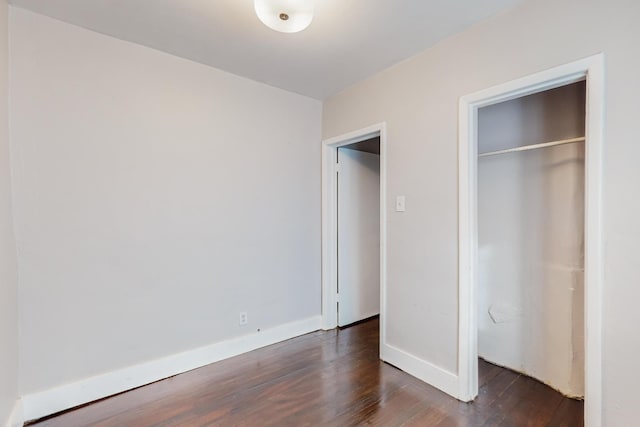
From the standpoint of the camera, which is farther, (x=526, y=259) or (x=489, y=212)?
(x=489, y=212)

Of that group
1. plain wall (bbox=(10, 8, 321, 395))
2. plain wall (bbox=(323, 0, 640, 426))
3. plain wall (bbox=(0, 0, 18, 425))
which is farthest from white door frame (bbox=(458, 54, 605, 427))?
plain wall (bbox=(0, 0, 18, 425))

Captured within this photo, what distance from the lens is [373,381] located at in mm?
2160

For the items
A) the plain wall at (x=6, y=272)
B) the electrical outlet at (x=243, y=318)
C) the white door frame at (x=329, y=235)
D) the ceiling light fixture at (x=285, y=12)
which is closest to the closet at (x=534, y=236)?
the white door frame at (x=329, y=235)

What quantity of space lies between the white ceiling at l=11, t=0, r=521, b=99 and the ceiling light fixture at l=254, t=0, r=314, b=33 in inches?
9.9

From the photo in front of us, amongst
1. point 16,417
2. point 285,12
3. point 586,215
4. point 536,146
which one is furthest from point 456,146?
point 16,417

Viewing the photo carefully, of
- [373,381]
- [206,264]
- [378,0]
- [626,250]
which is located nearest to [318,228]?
[206,264]

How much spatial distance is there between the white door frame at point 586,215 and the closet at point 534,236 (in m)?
0.57

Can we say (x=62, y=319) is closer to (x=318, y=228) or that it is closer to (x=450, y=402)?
(x=318, y=228)

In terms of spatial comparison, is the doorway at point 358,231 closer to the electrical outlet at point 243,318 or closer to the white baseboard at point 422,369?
the white baseboard at point 422,369

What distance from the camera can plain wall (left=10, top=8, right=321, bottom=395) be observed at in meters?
1.78

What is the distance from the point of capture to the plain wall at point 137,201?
1776 millimetres

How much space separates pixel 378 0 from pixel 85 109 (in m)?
1.96

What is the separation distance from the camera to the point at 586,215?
4.67 feet

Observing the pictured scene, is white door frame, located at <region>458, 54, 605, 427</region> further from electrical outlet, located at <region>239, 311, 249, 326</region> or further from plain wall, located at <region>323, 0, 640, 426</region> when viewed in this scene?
electrical outlet, located at <region>239, 311, 249, 326</region>
